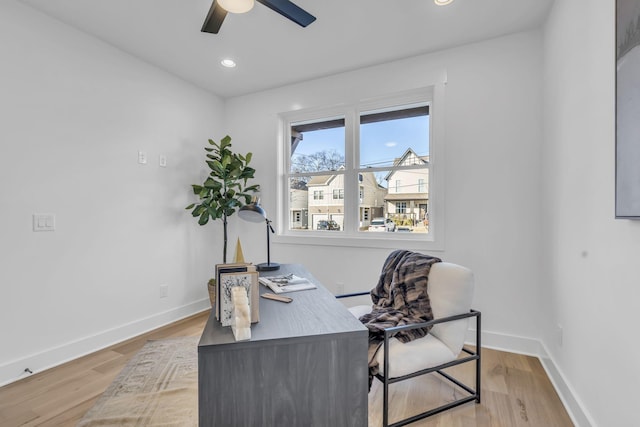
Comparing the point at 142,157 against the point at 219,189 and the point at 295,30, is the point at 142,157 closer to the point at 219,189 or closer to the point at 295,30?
the point at 219,189

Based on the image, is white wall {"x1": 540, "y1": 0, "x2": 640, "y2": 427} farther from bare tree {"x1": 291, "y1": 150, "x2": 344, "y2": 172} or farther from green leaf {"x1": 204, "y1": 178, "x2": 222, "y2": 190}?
green leaf {"x1": 204, "y1": 178, "x2": 222, "y2": 190}

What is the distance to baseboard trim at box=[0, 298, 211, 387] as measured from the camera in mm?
2135

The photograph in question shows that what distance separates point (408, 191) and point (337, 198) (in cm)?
78

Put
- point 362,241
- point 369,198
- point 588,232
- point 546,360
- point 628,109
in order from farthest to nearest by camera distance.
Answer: point 369,198 < point 362,241 < point 546,360 < point 588,232 < point 628,109

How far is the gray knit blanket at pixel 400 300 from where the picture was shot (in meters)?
1.66

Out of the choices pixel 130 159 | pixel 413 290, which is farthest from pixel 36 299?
pixel 413 290

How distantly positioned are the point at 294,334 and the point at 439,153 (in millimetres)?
2278

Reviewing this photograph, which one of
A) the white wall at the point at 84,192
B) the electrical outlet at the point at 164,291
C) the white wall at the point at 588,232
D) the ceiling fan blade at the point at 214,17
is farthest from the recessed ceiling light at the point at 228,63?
the white wall at the point at 588,232

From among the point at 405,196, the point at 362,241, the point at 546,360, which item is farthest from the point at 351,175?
the point at 546,360

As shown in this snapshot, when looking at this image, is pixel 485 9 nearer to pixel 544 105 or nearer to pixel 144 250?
pixel 544 105

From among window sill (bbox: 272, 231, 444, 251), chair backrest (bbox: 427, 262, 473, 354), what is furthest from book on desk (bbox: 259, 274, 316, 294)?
window sill (bbox: 272, 231, 444, 251)

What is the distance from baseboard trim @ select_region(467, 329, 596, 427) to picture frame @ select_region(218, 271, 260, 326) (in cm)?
174

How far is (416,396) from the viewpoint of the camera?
1.92 meters

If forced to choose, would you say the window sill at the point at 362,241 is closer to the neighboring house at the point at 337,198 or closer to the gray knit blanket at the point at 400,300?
the neighboring house at the point at 337,198
